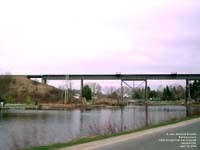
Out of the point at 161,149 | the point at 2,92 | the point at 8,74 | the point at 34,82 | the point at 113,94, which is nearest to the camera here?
the point at 161,149

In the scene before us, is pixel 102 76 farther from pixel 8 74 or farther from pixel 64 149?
pixel 64 149

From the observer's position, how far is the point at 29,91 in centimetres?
12412

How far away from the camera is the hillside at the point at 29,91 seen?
11875 cm

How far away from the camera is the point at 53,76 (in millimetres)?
127938

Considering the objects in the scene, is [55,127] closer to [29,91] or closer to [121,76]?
[121,76]

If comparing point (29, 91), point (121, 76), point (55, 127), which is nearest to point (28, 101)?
point (29, 91)

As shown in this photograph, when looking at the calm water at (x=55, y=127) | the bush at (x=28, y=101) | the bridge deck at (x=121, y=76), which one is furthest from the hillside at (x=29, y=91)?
the calm water at (x=55, y=127)

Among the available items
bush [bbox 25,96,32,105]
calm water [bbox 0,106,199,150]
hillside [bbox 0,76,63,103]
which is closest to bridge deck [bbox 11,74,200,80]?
hillside [bbox 0,76,63,103]

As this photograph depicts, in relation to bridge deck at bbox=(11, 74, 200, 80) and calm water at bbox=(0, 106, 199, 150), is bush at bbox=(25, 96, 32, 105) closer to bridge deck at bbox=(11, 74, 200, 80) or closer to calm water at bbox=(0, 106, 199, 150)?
bridge deck at bbox=(11, 74, 200, 80)

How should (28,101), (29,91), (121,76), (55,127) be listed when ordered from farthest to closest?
(29,91), (121,76), (28,101), (55,127)

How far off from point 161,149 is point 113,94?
502 feet

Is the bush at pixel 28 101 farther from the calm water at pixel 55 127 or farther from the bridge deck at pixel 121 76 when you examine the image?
the calm water at pixel 55 127

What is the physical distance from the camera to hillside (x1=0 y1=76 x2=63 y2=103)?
390ft

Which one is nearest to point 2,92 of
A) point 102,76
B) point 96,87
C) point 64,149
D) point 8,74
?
point 8,74
